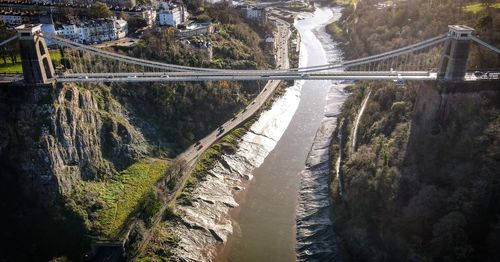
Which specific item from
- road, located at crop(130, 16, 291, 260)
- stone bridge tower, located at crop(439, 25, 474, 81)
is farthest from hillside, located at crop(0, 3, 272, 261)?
stone bridge tower, located at crop(439, 25, 474, 81)

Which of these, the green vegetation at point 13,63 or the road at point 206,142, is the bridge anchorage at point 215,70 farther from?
the road at point 206,142

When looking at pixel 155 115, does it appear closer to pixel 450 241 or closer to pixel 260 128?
pixel 260 128

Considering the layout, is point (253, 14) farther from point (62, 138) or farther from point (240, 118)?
point (62, 138)

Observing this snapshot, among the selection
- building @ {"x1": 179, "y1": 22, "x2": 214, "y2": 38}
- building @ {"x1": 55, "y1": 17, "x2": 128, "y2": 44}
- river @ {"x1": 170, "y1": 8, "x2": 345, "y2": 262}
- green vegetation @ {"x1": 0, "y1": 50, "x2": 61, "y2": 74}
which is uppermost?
building @ {"x1": 55, "y1": 17, "x2": 128, "y2": 44}

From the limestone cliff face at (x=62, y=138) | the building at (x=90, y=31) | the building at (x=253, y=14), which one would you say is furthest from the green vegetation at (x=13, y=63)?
the building at (x=253, y=14)

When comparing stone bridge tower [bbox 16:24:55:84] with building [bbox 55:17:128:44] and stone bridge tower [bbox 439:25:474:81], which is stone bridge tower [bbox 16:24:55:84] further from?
stone bridge tower [bbox 439:25:474:81]

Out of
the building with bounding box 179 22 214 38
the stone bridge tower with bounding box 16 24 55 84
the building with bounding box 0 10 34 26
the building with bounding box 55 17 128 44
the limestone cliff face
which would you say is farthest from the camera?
the building with bounding box 179 22 214 38

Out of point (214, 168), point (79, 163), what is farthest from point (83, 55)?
point (214, 168)
